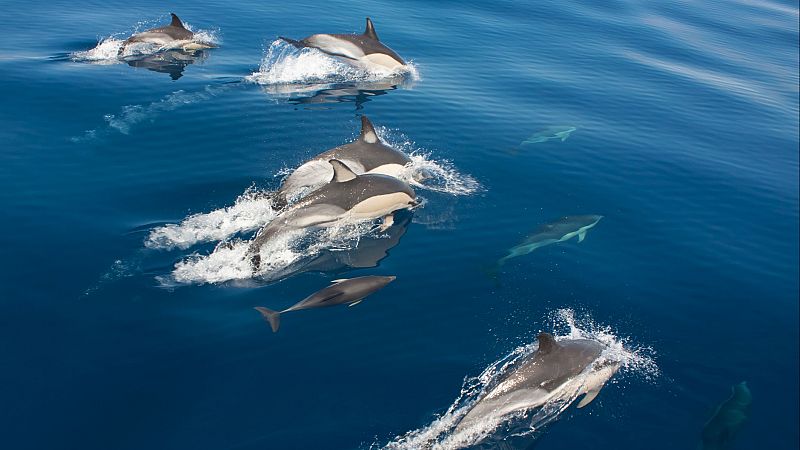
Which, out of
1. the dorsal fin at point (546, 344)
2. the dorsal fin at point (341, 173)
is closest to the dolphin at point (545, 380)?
the dorsal fin at point (546, 344)

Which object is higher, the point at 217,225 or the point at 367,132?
the point at 367,132

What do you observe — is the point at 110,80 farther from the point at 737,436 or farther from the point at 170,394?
the point at 737,436

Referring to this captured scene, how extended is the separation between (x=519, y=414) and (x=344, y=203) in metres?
6.05

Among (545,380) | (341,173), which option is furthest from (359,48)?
(545,380)

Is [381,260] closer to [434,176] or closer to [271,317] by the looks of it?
[271,317]

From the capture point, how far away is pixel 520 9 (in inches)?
1518

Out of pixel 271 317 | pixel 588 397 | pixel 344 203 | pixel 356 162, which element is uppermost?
pixel 356 162

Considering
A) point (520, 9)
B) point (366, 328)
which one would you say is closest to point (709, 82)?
point (520, 9)

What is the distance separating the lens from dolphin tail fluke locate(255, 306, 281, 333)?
10422 mm

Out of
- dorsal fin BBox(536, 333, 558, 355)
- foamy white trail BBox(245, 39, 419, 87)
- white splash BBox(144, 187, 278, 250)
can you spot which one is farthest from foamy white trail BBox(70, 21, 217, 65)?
dorsal fin BBox(536, 333, 558, 355)

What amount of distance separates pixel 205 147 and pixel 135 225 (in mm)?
4409

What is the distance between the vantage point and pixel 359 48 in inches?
961

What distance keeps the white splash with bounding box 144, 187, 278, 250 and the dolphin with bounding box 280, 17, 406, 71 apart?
1117cm

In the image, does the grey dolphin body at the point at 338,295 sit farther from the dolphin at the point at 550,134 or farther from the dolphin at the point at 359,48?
the dolphin at the point at 359,48
